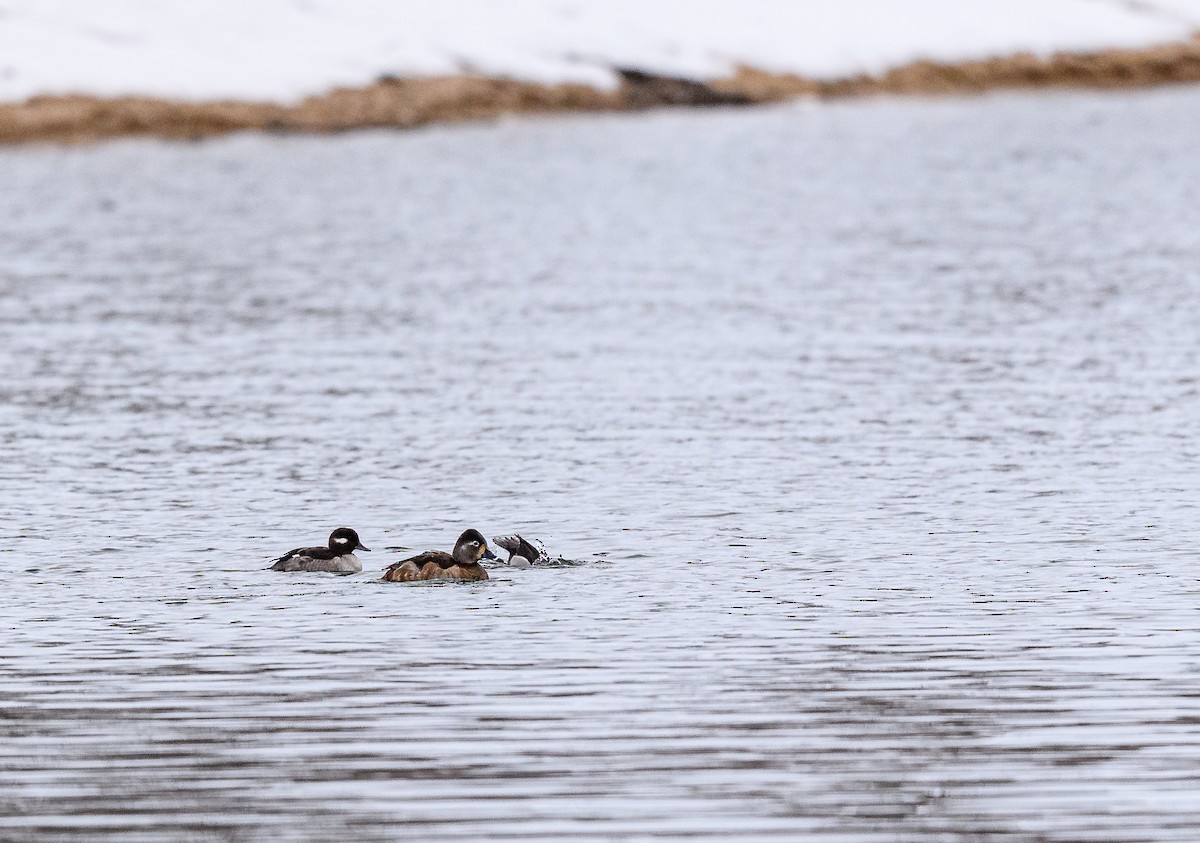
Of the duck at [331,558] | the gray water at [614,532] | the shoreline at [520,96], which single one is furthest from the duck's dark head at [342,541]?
the shoreline at [520,96]

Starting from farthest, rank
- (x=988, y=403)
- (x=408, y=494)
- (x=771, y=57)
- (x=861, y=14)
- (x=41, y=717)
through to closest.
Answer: (x=861, y=14)
(x=771, y=57)
(x=988, y=403)
(x=408, y=494)
(x=41, y=717)

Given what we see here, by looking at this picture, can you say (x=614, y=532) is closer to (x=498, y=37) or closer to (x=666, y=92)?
(x=498, y=37)

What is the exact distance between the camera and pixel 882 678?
1198 cm

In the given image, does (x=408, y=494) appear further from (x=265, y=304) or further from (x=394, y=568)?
(x=265, y=304)

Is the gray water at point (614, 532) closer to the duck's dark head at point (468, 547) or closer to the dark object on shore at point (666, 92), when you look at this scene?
the duck's dark head at point (468, 547)

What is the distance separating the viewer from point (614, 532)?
639 inches

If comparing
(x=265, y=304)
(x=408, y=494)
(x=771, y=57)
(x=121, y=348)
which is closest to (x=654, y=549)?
(x=408, y=494)

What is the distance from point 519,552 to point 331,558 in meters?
1.17

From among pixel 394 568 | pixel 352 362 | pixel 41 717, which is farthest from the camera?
pixel 352 362

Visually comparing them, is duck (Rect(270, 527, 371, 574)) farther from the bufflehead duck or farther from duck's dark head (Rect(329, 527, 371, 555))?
the bufflehead duck

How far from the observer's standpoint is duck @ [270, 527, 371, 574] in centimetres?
1473

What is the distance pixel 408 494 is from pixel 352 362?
763cm

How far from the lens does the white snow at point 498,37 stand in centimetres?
6588

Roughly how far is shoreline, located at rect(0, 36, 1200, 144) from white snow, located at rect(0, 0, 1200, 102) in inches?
18.6
